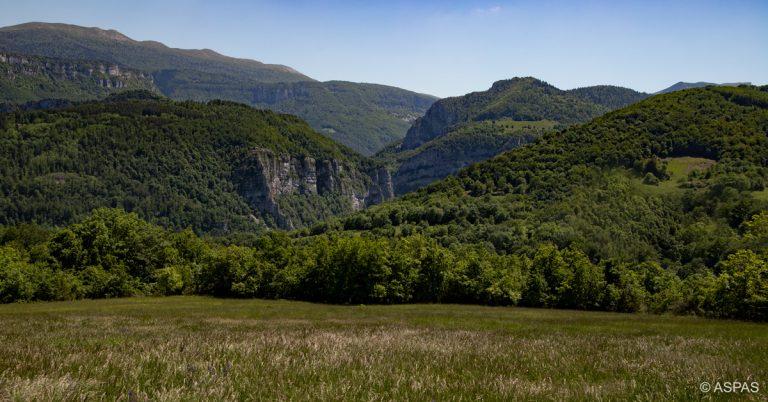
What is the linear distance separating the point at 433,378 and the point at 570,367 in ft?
11.4

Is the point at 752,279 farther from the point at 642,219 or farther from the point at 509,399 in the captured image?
the point at 642,219

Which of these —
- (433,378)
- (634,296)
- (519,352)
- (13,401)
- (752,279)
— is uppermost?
(13,401)

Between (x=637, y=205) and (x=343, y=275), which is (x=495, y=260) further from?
(x=637, y=205)

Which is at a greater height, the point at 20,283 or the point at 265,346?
the point at 265,346

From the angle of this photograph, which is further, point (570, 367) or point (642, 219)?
point (642, 219)

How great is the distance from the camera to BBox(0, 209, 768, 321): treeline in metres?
65.2

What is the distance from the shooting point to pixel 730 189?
15362cm

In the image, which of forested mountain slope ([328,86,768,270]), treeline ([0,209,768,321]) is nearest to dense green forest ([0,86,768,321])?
treeline ([0,209,768,321])

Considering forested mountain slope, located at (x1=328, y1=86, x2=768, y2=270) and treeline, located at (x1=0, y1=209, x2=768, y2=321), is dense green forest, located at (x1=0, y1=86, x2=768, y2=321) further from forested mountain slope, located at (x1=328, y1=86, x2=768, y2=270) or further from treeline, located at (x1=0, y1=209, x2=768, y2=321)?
forested mountain slope, located at (x1=328, y1=86, x2=768, y2=270)

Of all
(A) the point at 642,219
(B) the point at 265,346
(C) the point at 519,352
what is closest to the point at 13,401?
(B) the point at 265,346

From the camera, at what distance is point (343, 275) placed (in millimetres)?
72938

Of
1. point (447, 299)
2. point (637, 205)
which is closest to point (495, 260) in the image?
point (447, 299)

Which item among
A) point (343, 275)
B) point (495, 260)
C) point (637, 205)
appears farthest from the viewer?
point (637, 205)

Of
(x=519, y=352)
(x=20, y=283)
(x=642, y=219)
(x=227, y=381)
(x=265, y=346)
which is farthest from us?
(x=642, y=219)
